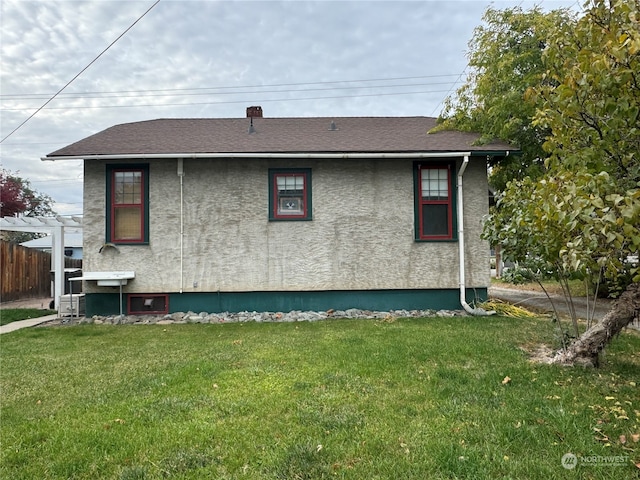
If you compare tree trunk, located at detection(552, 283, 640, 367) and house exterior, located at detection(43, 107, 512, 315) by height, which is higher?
house exterior, located at detection(43, 107, 512, 315)

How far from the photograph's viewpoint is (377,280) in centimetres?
923

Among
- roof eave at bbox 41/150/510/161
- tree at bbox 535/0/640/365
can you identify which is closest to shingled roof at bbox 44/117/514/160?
roof eave at bbox 41/150/510/161

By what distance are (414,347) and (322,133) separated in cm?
650

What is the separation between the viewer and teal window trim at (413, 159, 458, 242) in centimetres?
928

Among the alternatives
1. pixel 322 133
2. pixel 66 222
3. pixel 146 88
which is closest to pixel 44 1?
pixel 66 222

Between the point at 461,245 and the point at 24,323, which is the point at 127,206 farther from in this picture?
the point at 461,245

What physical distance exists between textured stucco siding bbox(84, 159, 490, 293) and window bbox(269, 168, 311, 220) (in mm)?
144

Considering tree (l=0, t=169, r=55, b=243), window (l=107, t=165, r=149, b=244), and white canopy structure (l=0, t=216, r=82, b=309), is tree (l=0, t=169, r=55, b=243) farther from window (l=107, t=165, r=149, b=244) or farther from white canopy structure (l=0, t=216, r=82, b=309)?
window (l=107, t=165, r=149, b=244)

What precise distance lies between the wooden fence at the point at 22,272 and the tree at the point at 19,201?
1641mm

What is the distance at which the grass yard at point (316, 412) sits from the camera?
2617 millimetres

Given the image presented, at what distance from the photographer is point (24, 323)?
29.6 feet

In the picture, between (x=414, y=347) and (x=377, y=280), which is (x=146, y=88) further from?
(x=414, y=347)

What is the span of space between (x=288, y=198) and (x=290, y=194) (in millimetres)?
105

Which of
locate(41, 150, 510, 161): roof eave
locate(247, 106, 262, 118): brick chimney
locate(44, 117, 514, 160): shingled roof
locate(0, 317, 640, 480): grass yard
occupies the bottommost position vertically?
locate(0, 317, 640, 480): grass yard
